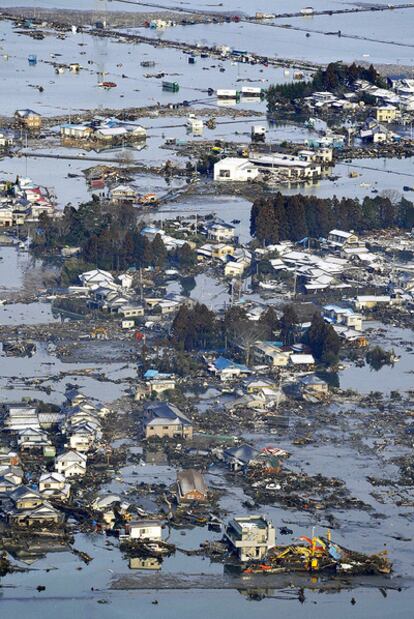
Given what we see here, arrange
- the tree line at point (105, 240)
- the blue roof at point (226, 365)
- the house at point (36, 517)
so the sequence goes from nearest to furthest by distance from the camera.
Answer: the house at point (36, 517) → the blue roof at point (226, 365) → the tree line at point (105, 240)

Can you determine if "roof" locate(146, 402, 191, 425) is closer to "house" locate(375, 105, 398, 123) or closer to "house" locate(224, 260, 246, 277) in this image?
"house" locate(224, 260, 246, 277)

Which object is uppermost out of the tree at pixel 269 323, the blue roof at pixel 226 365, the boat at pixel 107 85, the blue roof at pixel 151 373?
the tree at pixel 269 323

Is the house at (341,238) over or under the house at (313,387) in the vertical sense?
over

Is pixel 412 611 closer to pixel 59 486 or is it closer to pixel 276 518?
pixel 276 518

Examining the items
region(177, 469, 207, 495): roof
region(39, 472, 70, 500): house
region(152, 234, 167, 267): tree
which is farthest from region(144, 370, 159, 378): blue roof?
region(152, 234, 167, 267): tree

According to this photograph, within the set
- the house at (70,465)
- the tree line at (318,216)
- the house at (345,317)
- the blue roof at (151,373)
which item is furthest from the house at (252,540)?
the tree line at (318,216)

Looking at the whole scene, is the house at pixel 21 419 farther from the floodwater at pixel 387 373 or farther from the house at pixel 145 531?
the floodwater at pixel 387 373

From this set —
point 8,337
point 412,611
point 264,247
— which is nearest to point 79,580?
point 412,611
